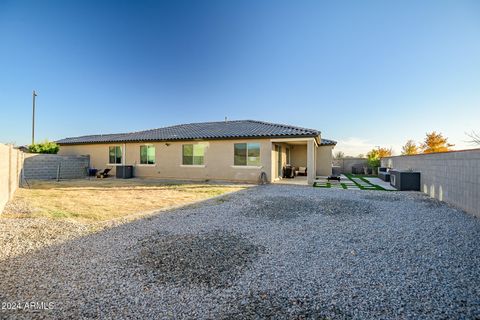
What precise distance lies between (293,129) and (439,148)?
1077 inches

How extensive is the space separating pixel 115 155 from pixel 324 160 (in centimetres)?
1776

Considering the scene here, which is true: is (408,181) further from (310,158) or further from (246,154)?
(246,154)

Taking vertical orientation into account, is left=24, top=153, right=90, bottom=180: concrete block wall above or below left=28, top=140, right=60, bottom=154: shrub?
below

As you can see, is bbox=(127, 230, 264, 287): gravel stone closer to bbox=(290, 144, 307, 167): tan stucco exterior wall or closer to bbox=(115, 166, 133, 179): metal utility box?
bbox=(115, 166, 133, 179): metal utility box

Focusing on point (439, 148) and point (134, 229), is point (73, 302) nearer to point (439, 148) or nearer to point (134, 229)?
point (134, 229)

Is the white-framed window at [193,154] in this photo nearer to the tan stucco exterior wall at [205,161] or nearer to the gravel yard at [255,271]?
the tan stucco exterior wall at [205,161]

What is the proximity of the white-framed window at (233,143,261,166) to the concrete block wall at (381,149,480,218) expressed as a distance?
26.4 feet

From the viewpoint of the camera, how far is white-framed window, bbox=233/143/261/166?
1351 centimetres

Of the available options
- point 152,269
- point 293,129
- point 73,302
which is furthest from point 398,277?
point 293,129

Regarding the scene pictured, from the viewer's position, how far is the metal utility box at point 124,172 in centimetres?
1628

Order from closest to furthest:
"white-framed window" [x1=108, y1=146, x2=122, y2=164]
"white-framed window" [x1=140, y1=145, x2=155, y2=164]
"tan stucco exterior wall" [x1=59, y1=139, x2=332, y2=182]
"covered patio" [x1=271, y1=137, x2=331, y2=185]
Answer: "covered patio" [x1=271, y1=137, x2=331, y2=185] < "tan stucco exterior wall" [x1=59, y1=139, x2=332, y2=182] < "white-framed window" [x1=140, y1=145, x2=155, y2=164] < "white-framed window" [x1=108, y1=146, x2=122, y2=164]

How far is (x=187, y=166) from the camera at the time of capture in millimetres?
15203

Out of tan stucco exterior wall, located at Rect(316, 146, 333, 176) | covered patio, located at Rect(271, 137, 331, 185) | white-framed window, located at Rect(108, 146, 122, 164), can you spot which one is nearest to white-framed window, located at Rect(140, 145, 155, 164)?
white-framed window, located at Rect(108, 146, 122, 164)

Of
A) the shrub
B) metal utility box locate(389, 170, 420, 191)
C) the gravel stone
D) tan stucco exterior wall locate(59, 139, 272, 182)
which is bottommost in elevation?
the gravel stone
